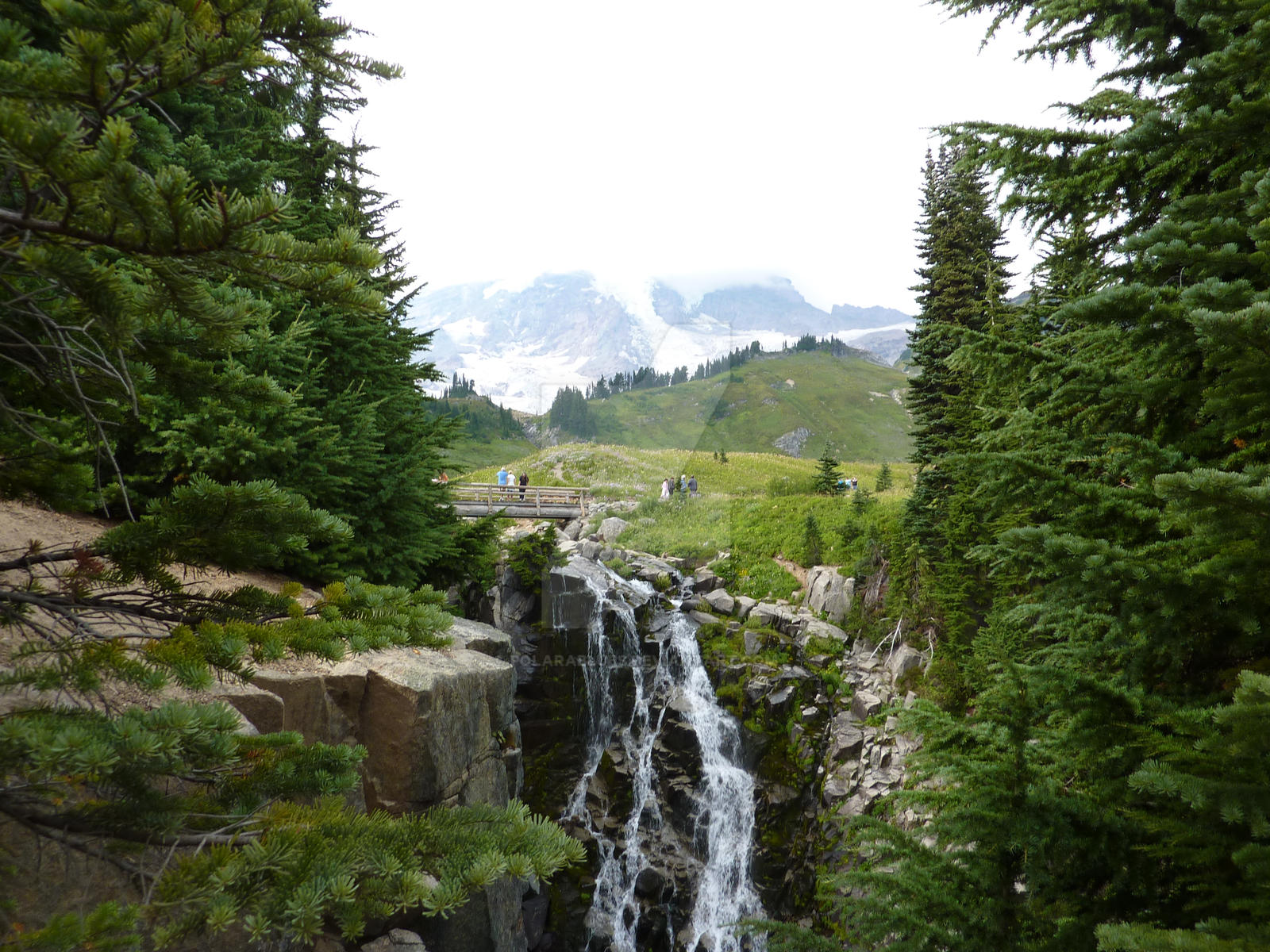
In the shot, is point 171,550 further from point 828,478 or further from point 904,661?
point 828,478

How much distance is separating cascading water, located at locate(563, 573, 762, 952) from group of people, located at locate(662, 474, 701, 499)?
6.57 m

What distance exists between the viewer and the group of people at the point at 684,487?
Answer: 24.8 m

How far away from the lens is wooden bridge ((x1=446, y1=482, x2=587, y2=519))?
26.7 meters

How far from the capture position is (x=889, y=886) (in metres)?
4.80

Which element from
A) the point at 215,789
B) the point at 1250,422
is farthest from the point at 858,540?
the point at 215,789

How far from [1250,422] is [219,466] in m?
11.5

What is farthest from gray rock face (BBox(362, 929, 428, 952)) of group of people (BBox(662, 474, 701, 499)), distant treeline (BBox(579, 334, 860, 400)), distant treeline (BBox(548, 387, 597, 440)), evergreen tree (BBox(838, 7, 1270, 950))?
distant treeline (BBox(548, 387, 597, 440))

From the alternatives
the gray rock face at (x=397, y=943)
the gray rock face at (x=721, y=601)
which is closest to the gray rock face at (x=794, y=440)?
the gray rock face at (x=721, y=601)

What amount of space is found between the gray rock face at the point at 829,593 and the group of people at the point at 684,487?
19.7 feet

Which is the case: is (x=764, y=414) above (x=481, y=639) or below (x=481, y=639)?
above

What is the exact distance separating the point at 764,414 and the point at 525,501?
1151cm

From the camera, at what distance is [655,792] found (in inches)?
645

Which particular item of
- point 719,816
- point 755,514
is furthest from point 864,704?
point 755,514

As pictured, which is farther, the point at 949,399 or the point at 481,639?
the point at 949,399
